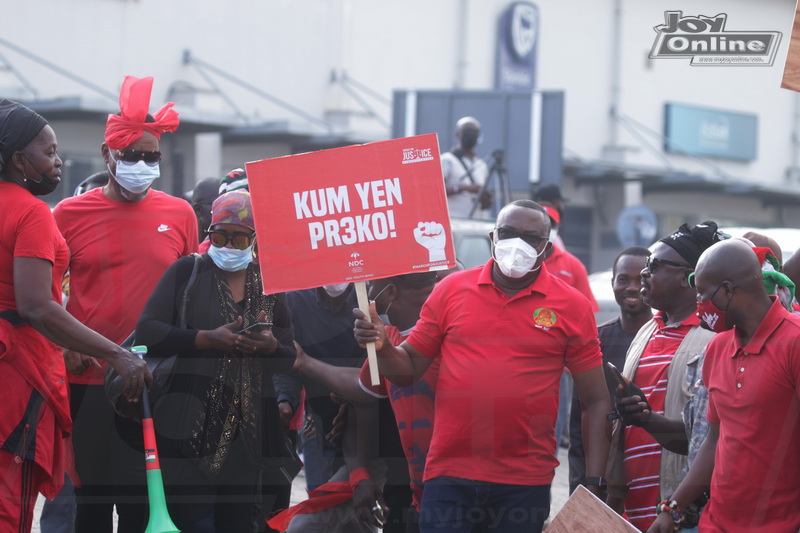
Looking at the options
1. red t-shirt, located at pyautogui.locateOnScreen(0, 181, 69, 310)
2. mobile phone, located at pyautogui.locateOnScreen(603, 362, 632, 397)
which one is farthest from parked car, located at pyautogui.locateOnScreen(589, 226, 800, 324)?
red t-shirt, located at pyautogui.locateOnScreen(0, 181, 69, 310)

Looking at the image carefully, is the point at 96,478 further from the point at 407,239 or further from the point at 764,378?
the point at 764,378

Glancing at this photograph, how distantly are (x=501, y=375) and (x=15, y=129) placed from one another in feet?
6.95

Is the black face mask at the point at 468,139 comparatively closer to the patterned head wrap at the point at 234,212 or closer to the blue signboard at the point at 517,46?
the patterned head wrap at the point at 234,212

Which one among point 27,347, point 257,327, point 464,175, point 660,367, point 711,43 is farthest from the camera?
point 464,175

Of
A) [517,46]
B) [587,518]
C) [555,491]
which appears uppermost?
[517,46]

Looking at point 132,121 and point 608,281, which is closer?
point 132,121

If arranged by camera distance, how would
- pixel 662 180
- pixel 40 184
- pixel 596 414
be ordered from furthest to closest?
pixel 662 180, pixel 596 414, pixel 40 184

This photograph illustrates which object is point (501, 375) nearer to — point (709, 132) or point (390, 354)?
point (390, 354)

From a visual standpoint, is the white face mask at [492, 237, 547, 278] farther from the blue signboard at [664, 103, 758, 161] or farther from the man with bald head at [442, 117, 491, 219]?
the blue signboard at [664, 103, 758, 161]

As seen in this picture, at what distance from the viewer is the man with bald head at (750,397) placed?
4.00 metres

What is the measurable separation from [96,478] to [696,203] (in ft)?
80.6

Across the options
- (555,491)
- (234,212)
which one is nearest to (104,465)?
(234,212)

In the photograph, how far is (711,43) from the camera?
320 inches

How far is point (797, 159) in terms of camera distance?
97.8 ft
